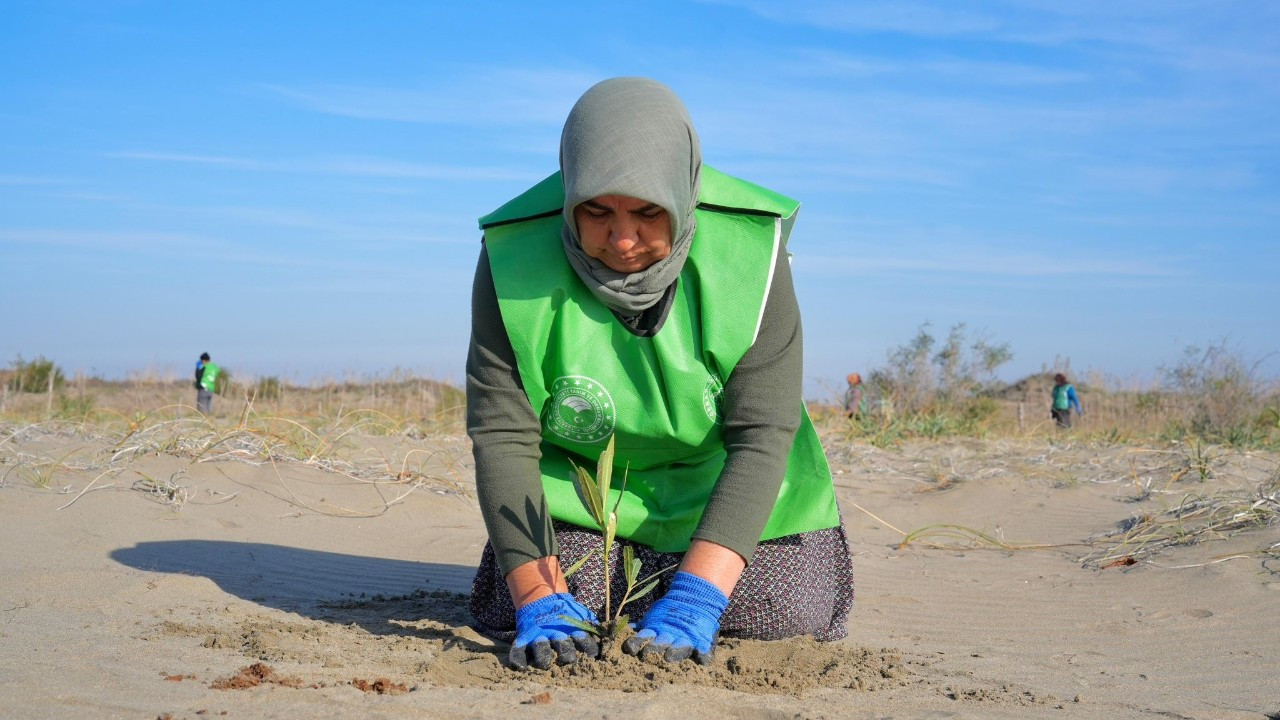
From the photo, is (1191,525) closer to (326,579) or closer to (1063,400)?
(326,579)

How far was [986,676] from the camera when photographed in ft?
8.69

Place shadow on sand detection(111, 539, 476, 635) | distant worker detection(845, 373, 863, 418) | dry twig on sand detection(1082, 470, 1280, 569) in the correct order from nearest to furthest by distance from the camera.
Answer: shadow on sand detection(111, 539, 476, 635) < dry twig on sand detection(1082, 470, 1280, 569) < distant worker detection(845, 373, 863, 418)

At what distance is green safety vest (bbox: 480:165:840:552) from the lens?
2.59m

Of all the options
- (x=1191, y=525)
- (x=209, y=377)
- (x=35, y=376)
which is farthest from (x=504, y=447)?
(x=35, y=376)

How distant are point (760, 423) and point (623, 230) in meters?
0.59

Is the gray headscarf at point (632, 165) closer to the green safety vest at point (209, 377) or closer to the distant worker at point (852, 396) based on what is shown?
the distant worker at point (852, 396)

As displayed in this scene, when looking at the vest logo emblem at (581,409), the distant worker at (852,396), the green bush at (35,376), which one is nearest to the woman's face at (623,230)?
the vest logo emblem at (581,409)

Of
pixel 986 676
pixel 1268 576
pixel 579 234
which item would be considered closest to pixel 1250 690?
pixel 986 676

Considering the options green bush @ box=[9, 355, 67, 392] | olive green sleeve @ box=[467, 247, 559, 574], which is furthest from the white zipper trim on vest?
green bush @ box=[9, 355, 67, 392]

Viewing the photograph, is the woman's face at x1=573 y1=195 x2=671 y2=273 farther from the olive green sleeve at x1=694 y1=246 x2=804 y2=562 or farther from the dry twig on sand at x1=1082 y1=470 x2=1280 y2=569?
the dry twig on sand at x1=1082 y1=470 x2=1280 y2=569

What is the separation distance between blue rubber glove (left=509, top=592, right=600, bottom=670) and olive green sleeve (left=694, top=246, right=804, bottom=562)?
34 cm

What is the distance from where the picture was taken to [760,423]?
103 inches

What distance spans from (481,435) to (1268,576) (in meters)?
2.87

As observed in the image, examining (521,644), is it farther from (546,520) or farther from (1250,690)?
(1250,690)
